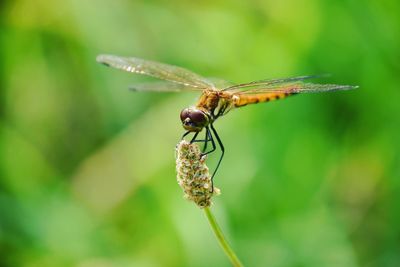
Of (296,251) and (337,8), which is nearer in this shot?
(296,251)

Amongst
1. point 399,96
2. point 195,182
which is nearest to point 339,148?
point 399,96

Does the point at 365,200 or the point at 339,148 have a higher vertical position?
the point at 339,148

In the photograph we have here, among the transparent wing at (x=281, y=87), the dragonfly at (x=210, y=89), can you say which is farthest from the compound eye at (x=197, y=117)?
the transparent wing at (x=281, y=87)

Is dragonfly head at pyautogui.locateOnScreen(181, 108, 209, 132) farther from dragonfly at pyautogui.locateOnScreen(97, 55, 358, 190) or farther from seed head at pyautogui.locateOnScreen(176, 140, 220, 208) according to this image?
seed head at pyautogui.locateOnScreen(176, 140, 220, 208)

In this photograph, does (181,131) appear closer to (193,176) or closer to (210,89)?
(210,89)

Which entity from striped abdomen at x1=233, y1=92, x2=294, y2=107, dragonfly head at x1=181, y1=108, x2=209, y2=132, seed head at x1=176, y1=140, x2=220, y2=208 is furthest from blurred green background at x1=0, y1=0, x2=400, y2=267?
seed head at x1=176, y1=140, x2=220, y2=208

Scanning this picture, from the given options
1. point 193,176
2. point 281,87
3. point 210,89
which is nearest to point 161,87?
point 210,89

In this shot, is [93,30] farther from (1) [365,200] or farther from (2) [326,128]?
(1) [365,200]
